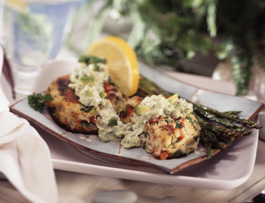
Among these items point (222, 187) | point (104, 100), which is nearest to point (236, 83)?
point (104, 100)

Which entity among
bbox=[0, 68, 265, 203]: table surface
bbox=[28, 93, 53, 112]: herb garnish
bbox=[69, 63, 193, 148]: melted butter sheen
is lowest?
bbox=[0, 68, 265, 203]: table surface

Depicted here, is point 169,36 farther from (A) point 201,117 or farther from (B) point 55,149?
(B) point 55,149

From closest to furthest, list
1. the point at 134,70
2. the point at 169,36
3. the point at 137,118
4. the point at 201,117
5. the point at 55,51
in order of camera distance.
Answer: the point at 137,118
the point at 201,117
the point at 134,70
the point at 55,51
the point at 169,36

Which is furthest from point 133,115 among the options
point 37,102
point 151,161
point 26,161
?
point 26,161

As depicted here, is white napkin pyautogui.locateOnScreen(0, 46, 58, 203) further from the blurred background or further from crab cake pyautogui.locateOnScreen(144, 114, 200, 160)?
the blurred background

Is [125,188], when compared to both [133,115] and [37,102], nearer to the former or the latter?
[133,115]

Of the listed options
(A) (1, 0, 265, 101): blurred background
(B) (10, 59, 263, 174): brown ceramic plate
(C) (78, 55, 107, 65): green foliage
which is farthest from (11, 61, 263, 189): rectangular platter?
(A) (1, 0, 265, 101): blurred background
